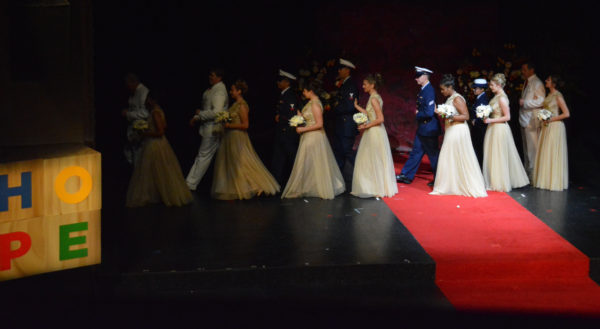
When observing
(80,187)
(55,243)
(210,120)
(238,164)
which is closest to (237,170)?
(238,164)

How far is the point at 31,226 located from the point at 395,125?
7.92 metres

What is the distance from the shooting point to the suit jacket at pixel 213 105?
8.44 meters

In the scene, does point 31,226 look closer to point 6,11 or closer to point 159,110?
point 6,11

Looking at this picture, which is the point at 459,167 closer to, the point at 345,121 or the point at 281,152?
the point at 345,121

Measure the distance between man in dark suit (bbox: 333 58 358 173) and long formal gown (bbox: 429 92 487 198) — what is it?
1.24 metres

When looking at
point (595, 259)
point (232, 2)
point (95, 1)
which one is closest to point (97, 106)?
point (95, 1)

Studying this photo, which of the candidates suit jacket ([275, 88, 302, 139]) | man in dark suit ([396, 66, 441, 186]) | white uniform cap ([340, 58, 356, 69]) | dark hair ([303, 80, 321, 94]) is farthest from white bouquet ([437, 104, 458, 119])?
suit jacket ([275, 88, 302, 139])

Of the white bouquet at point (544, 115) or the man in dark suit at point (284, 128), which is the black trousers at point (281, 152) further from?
the white bouquet at point (544, 115)

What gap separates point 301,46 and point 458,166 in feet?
12.2

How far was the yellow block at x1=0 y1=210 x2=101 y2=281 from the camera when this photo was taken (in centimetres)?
445

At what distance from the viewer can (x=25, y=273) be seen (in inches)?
178

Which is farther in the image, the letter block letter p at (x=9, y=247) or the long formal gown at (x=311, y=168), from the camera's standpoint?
the long formal gown at (x=311, y=168)

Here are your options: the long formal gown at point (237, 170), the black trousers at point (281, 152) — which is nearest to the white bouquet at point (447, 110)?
the black trousers at point (281, 152)

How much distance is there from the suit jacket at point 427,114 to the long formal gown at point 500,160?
→ 67 cm
